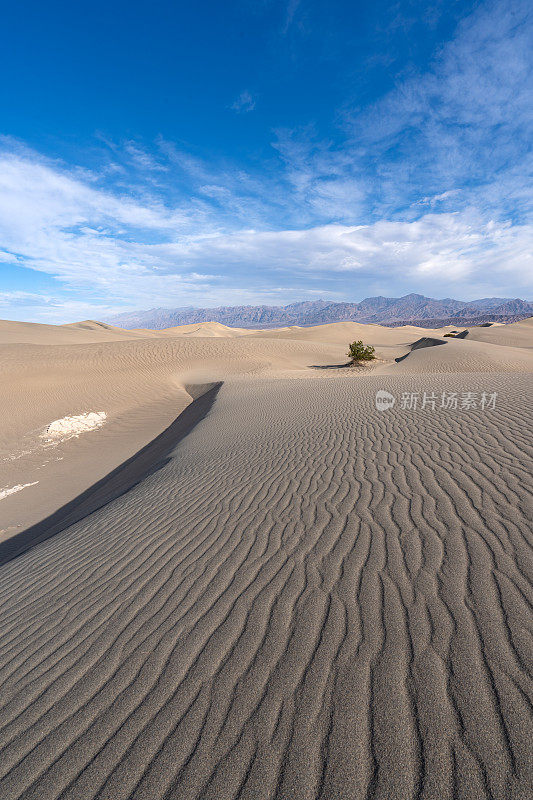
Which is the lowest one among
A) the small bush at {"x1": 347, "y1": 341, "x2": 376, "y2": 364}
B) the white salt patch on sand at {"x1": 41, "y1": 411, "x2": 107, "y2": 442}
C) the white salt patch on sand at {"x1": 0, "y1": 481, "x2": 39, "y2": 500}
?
the white salt patch on sand at {"x1": 0, "y1": 481, "x2": 39, "y2": 500}

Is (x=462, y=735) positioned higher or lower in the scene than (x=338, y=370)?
higher

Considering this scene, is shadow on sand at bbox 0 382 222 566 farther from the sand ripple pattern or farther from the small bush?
the small bush

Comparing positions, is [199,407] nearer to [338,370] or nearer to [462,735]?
[338,370]

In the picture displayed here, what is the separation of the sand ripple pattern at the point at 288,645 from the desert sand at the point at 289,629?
0.01 meters

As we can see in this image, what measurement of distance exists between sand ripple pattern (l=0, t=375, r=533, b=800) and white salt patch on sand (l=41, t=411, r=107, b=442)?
9.53 metres

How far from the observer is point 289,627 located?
8.40 feet

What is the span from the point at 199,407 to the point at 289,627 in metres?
12.4

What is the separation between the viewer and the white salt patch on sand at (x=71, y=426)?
13320 mm

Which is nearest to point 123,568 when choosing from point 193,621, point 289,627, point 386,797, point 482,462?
point 193,621

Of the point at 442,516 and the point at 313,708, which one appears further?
the point at 442,516

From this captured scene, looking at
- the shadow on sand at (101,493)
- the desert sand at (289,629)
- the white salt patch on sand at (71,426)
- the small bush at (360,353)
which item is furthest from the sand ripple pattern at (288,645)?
the small bush at (360,353)

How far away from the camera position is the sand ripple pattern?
175 centimetres

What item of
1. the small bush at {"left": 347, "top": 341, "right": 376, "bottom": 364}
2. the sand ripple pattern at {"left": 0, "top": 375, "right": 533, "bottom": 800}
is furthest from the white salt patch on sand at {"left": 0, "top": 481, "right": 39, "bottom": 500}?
the small bush at {"left": 347, "top": 341, "right": 376, "bottom": 364}

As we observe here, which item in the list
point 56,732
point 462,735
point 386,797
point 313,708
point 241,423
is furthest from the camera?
point 241,423
